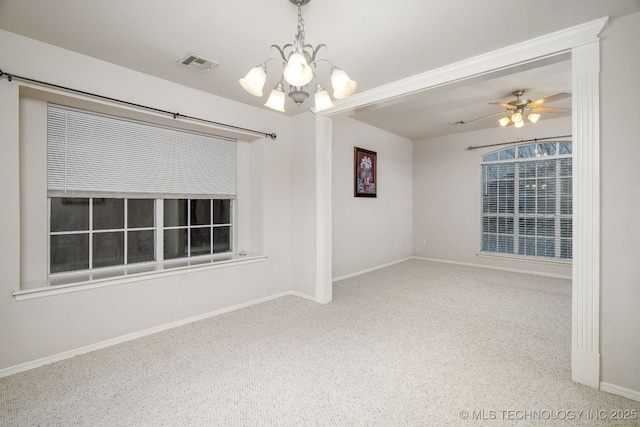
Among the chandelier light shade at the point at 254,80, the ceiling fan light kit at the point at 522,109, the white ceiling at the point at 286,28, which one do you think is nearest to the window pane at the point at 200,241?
the white ceiling at the point at 286,28

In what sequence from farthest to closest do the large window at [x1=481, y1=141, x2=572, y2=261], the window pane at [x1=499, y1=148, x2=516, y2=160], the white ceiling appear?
1. the window pane at [x1=499, y1=148, x2=516, y2=160]
2. the large window at [x1=481, y1=141, x2=572, y2=261]
3. the white ceiling

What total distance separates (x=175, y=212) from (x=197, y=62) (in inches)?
66.3

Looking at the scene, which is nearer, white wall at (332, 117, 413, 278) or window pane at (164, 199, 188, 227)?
window pane at (164, 199, 188, 227)

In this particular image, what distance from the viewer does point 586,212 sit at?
204 cm

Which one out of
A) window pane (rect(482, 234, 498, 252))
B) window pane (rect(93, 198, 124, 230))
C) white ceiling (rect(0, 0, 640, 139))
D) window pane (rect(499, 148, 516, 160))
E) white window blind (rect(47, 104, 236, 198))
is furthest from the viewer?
window pane (rect(482, 234, 498, 252))

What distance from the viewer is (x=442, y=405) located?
1871mm

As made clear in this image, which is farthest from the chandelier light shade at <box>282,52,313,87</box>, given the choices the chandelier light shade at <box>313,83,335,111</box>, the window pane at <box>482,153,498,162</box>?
the window pane at <box>482,153,498,162</box>

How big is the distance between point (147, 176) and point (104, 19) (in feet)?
4.86

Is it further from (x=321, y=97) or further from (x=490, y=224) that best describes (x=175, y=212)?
(x=490, y=224)

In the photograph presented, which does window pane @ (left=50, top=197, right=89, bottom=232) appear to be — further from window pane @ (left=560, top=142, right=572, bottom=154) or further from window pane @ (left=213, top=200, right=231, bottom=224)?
window pane @ (left=560, top=142, right=572, bottom=154)

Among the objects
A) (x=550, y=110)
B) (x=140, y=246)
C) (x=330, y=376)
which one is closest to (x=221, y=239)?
(x=140, y=246)

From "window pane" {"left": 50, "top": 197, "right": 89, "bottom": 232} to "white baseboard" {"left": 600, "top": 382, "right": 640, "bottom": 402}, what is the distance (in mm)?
4354

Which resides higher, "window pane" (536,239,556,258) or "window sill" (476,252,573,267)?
"window pane" (536,239,556,258)

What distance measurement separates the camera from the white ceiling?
74.4 inches
